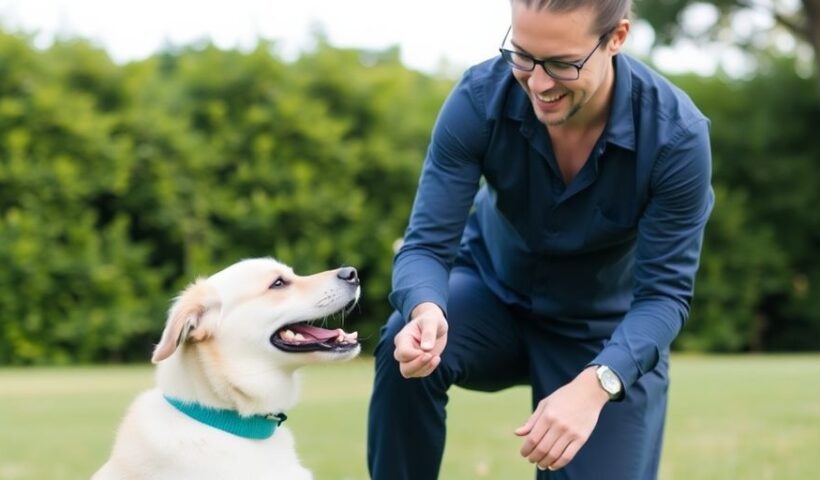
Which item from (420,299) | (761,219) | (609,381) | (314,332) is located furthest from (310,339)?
(761,219)

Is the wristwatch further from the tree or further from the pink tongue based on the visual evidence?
the tree

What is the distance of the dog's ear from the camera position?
3621 mm

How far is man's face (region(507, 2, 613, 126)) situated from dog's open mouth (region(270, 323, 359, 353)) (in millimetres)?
978

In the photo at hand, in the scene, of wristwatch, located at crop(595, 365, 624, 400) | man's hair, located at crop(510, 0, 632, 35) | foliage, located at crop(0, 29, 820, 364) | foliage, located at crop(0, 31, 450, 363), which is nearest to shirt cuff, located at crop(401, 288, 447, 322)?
wristwatch, located at crop(595, 365, 624, 400)

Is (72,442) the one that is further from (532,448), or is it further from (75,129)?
(75,129)

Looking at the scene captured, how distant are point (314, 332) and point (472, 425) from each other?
14.9 ft

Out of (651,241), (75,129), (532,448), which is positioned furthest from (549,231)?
(75,129)

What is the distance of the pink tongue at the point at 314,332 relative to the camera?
13.2 ft

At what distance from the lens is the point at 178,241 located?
1675 centimetres

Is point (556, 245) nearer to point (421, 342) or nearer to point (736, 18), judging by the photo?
point (421, 342)

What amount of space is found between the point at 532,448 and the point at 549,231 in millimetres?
1084

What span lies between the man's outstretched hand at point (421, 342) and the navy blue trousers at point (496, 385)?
1.66 ft

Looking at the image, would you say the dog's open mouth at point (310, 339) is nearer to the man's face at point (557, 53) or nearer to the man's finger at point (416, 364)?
the man's finger at point (416, 364)

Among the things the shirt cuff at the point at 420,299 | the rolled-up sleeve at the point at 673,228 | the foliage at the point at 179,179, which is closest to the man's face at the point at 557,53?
the rolled-up sleeve at the point at 673,228
